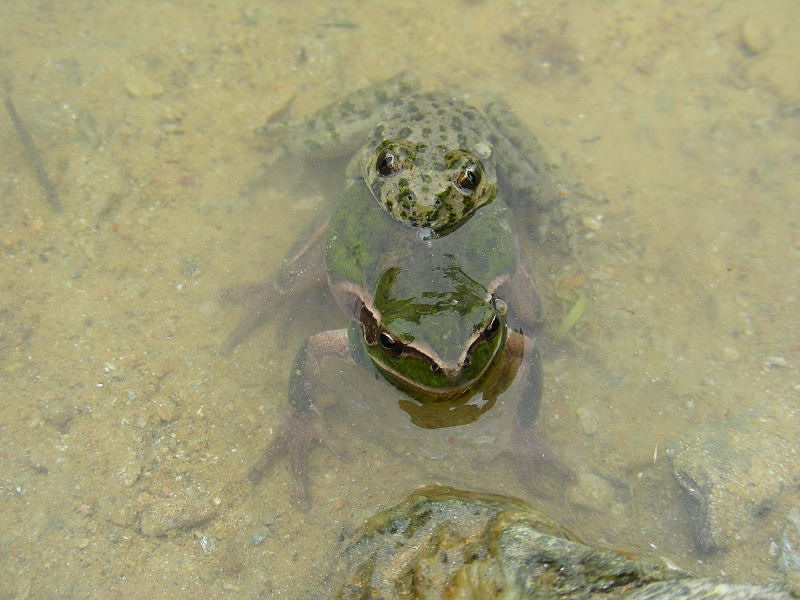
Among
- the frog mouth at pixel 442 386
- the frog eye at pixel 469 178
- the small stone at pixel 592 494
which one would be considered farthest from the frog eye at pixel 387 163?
the small stone at pixel 592 494

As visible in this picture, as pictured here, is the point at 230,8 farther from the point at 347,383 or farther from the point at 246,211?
the point at 347,383

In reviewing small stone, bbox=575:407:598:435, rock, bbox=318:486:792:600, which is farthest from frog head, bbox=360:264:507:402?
small stone, bbox=575:407:598:435

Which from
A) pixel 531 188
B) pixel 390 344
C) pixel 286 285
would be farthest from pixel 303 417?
pixel 531 188

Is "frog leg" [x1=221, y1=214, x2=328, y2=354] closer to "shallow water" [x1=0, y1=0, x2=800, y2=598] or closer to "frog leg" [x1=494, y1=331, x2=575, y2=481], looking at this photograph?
"shallow water" [x1=0, y1=0, x2=800, y2=598]

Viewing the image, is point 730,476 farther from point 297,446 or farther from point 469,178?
point 297,446

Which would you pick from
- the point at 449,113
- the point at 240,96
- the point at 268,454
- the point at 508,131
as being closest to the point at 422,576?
the point at 268,454

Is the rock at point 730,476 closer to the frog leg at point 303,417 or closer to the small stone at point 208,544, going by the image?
the frog leg at point 303,417

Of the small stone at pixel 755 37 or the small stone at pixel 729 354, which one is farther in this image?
the small stone at pixel 755 37
